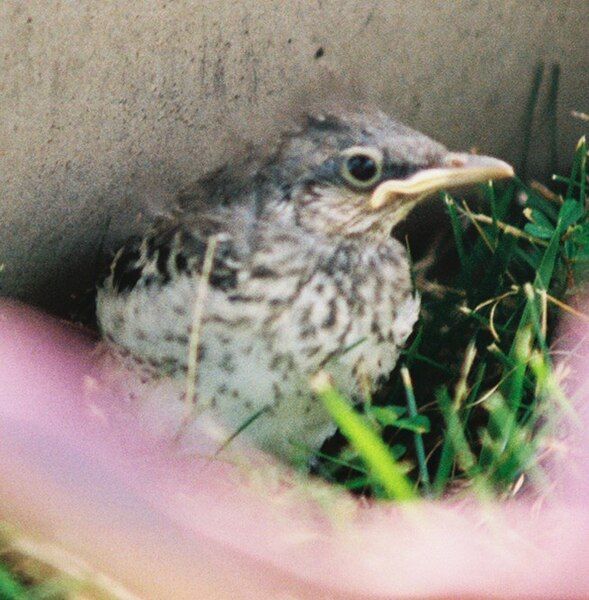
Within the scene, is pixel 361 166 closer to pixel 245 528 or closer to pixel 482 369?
pixel 482 369

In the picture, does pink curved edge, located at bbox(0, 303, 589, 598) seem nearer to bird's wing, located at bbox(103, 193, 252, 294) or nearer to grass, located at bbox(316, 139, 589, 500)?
grass, located at bbox(316, 139, 589, 500)

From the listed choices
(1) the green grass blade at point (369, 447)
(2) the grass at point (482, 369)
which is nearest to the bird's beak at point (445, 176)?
(2) the grass at point (482, 369)

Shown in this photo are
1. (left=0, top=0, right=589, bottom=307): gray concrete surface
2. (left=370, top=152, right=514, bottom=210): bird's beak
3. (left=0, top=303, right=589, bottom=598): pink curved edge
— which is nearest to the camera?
(left=0, top=303, right=589, bottom=598): pink curved edge

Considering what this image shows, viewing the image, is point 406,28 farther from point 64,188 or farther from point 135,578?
point 135,578

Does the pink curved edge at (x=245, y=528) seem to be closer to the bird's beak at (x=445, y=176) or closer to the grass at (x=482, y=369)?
the grass at (x=482, y=369)

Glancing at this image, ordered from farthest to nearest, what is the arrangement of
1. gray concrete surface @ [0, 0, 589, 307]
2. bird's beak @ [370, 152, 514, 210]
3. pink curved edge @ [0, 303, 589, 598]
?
gray concrete surface @ [0, 0, 589, 307] < bird's beak @ [370, 152, 514, 210] < pink curved edge @ [0, 303, 589, 598]

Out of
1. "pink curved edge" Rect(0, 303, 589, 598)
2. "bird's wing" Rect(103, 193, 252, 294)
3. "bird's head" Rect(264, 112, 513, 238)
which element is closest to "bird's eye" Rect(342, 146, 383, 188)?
"bird's head" Rect(264, 112, 513, 238)
